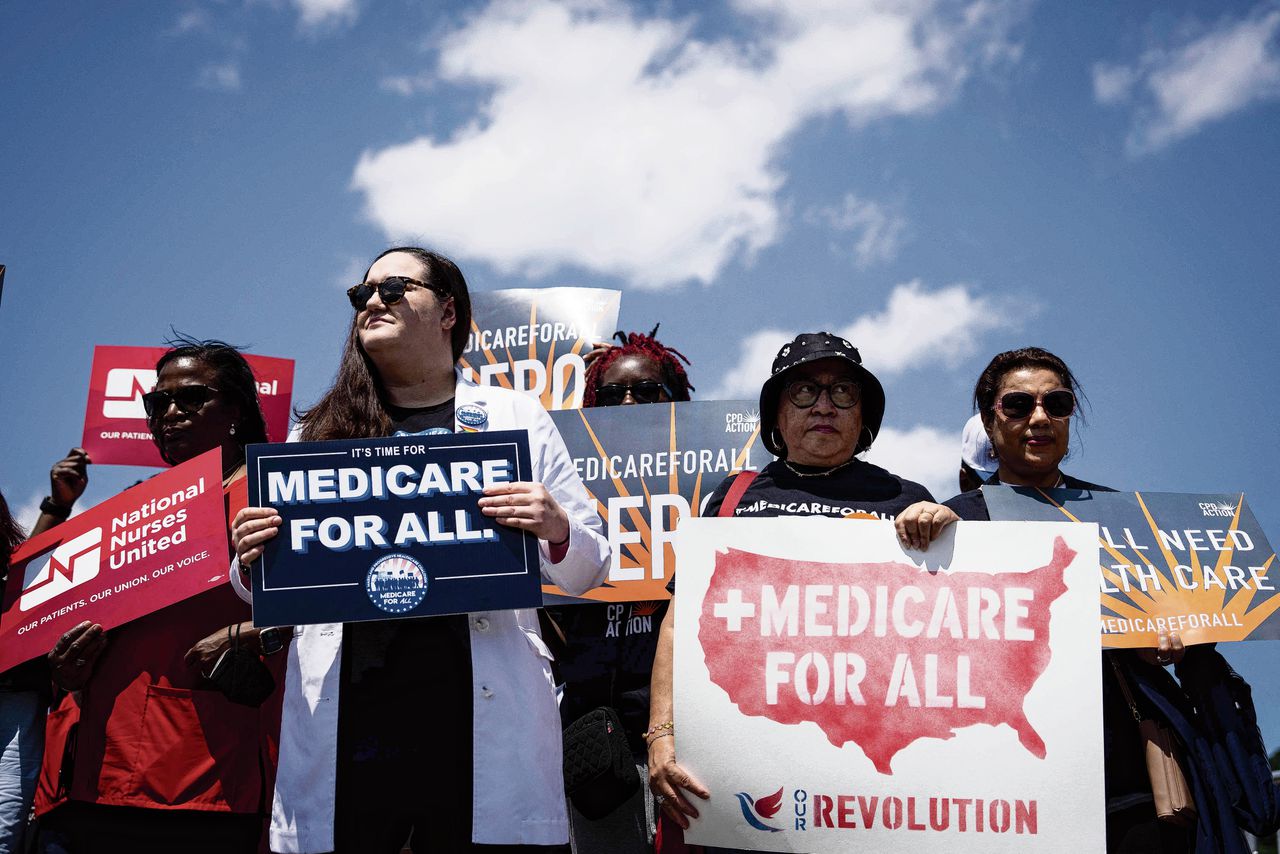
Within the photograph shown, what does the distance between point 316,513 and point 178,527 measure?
1.01 m

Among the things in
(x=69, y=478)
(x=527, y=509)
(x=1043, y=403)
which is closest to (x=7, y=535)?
(x=69, y=478)

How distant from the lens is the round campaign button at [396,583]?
11.0ft

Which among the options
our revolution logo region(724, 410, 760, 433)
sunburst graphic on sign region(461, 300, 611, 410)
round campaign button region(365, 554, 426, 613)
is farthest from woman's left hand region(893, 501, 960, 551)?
sunburst graphic on sign region(461, 300, 611, 410)

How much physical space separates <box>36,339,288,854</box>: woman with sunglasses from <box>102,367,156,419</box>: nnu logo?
233 cm

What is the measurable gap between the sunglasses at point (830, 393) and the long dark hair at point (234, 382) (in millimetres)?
2059

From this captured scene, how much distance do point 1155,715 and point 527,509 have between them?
2.30 m

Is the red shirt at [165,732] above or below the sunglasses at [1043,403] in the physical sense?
below

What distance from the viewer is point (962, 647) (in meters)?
3.67

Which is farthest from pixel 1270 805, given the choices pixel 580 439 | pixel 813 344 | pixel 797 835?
pixel 580 439

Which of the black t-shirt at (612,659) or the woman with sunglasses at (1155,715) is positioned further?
the black t-shirt at (612,659)

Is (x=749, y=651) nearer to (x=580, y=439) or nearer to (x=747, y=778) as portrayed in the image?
(x=747, y=778)

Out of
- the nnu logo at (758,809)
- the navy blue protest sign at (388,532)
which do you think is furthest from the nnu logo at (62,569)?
the nnu logo at (758,809)

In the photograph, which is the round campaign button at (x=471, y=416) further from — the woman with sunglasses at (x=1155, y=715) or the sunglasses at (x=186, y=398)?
the woman with sunglasses at (x=1155, y=715)

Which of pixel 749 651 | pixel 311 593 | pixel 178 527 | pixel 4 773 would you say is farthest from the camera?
pixel 4 773
